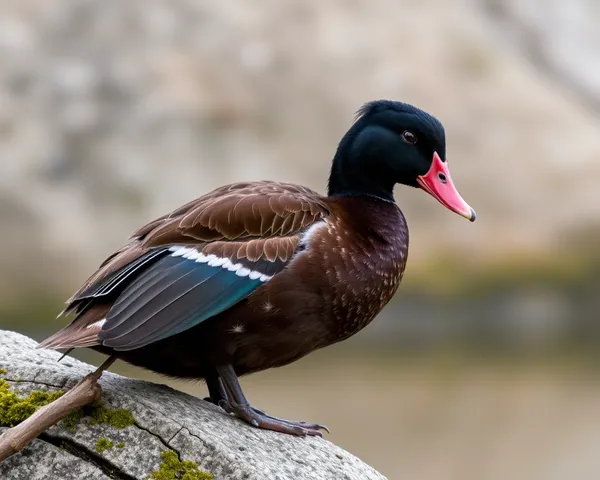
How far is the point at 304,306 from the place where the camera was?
13.3ft

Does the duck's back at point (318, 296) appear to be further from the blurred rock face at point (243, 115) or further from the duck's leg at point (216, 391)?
the blurred rock face at point (243, 115)

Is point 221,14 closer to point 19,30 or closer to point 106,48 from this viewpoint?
point 106,48

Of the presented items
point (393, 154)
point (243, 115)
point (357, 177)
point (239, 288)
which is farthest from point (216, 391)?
point (243, 115)

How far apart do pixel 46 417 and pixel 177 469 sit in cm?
50

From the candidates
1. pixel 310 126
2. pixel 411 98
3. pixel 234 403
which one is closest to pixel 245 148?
pixel 310 126

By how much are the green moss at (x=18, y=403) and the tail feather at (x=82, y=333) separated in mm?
206

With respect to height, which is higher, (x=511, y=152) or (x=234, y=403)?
(x=511, y=152)

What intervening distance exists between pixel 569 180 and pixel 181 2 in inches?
524

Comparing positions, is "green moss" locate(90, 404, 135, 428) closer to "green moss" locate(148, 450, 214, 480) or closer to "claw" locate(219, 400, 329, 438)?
"green moss" locate(148, 450, 214, 480)

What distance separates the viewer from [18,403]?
3865 millimetres

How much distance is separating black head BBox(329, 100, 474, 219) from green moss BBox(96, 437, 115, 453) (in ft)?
5.40

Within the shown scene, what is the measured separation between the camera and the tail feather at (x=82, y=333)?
3.79 m

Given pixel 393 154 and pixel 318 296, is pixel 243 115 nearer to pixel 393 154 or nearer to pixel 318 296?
pixel 393 154

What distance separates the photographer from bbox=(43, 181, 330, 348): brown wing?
3885 mm
